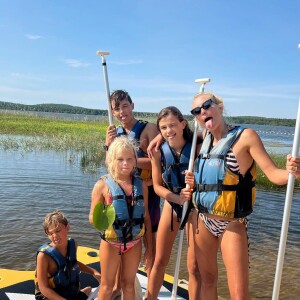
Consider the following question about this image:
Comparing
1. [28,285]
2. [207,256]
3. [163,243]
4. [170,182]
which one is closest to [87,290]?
[28,285]

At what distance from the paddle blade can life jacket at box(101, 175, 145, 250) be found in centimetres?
10

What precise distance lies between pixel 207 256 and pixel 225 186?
622mm

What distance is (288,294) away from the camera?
18.0ft

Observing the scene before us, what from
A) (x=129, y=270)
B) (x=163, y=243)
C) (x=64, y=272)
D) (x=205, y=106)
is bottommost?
(x=64, y=272)

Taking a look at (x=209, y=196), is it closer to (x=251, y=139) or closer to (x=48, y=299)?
(x=251, y=139)

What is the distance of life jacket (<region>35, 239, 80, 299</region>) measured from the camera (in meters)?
3.48

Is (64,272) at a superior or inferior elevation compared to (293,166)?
inferior

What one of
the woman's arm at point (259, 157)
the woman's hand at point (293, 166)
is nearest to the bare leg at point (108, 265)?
the woman's arm at point (259, 157)

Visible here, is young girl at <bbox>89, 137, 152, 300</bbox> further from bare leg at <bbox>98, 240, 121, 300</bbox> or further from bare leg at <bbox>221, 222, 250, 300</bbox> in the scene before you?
bare leg at <bbox>221, 222, 250, 300</bbox>

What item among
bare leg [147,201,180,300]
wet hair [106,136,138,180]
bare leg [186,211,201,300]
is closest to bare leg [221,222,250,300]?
bare leg [186,211,201,300]

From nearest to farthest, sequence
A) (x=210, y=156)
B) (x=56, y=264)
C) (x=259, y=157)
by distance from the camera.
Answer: (x=259, y=157) < (x=210, y=156) < (x=56, y=264)

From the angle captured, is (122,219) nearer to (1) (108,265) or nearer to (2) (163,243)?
(1) (108,265)

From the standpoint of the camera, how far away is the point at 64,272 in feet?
11.6

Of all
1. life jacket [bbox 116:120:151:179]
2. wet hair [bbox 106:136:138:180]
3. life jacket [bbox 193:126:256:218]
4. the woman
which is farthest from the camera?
life jacket [bbox 116:120:151:179]
